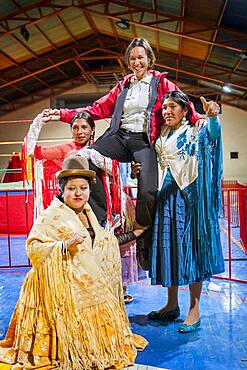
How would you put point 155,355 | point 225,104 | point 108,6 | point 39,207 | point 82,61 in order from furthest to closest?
point 225,104 < point 82,61 < point 108,6 < point 39,207 < point 155,355

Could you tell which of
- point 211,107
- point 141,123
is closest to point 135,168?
point 141,123

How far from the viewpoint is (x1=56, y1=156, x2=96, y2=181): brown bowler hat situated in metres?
2.10

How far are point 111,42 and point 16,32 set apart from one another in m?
3.63

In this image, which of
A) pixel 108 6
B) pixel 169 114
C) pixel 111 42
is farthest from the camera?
pixel 111 42

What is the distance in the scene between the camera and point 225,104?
1537cm

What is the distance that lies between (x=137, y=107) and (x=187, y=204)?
689 mm

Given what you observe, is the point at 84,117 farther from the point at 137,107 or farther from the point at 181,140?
the point at 181,140

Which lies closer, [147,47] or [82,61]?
[147,47]

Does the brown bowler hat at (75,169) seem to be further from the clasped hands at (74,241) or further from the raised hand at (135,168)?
the raised hand at (135,168)

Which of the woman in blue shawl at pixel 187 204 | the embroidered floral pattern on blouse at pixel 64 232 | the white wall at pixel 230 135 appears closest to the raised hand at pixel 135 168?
the woman in blue shawl at pixel 187 204

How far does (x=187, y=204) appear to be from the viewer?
8.36 ft

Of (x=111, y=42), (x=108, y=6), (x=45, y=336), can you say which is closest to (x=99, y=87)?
(x=111, y=42)

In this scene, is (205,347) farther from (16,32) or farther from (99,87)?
(99,87)

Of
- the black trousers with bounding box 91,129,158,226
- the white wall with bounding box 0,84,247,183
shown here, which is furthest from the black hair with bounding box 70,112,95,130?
the white wall with bounding box 0,84,247,183
